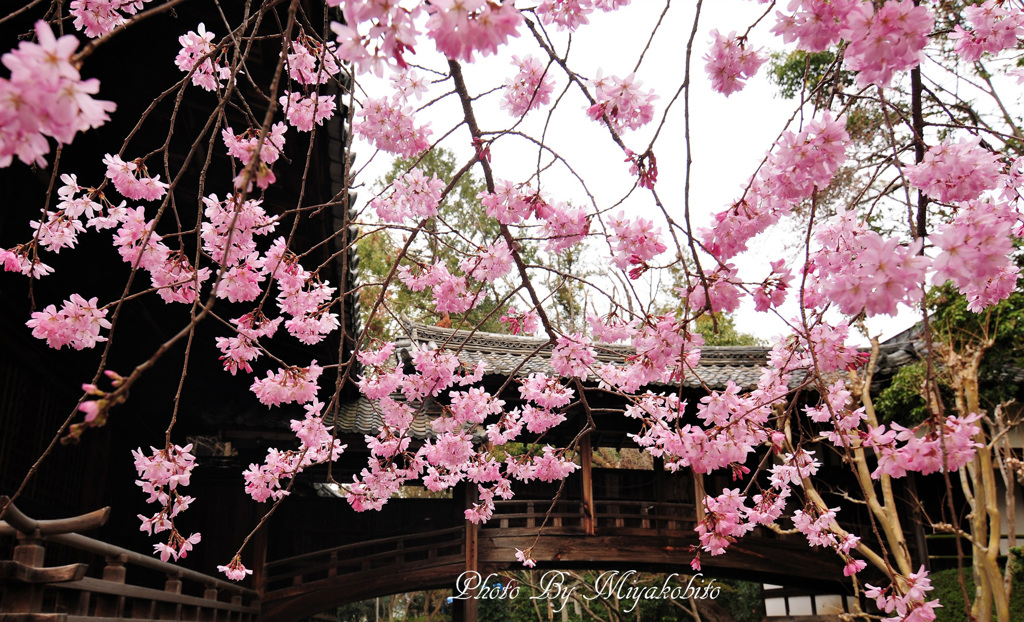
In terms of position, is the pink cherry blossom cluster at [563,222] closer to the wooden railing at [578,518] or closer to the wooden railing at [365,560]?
the wooden railing at [578,518]

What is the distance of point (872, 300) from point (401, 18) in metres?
1.08

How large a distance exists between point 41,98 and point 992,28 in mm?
2800

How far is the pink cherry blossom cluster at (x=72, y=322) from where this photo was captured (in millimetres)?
2256

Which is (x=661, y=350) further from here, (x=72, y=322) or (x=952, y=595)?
(x=952, y=595)

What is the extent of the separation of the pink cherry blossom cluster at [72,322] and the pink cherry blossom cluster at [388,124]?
1172 millimetres

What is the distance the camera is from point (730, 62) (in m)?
2.23

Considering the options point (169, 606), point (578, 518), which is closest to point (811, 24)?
point (169, 606)

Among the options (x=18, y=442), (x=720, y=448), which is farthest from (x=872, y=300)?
(x=18, y=442)

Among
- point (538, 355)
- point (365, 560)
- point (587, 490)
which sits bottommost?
point (365, 560)

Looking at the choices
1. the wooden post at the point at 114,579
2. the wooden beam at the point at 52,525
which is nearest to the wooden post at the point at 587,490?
the wooden post at the point at 114,579

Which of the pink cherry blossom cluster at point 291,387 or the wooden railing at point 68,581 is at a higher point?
the pink cherry blossom cluster at point 291,387

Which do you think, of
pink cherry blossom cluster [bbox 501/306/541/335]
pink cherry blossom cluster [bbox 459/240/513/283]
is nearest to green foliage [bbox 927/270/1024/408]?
pink cherry blossom cluster [bbox 501/306/541/335]

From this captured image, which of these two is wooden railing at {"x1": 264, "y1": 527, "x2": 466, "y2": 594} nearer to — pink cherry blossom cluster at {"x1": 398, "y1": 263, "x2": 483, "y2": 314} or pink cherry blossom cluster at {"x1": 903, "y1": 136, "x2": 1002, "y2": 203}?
pink cherry blossom cluster at {"x1": 398, "y1": 263, "x2": 483, "y2": 314}

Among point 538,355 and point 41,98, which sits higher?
point 538,355
